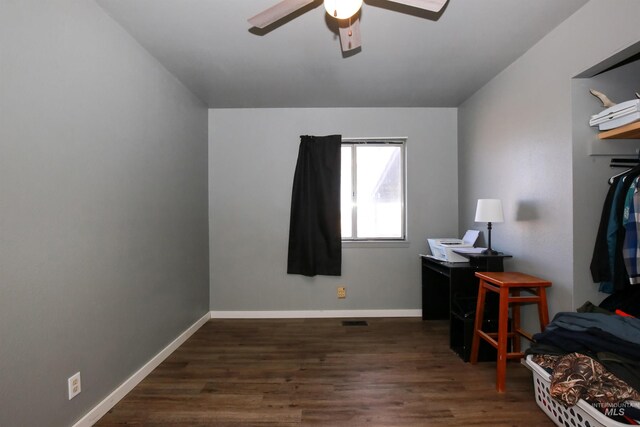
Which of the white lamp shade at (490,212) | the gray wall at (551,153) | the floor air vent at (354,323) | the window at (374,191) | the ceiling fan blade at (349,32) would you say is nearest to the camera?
the ceiling fan blade at (349,32)

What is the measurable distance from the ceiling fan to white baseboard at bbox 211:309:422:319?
9.15 feet

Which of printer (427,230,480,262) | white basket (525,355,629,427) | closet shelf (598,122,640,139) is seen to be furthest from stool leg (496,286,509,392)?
closet shelf (598,122,640,139)

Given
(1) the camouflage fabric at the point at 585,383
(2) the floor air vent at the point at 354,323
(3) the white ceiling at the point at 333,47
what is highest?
(3) the white ceiling at the point at 333,47

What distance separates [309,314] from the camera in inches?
139

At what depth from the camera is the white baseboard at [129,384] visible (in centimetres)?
174

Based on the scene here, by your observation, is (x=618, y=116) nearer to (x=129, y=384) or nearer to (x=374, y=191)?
(x=374, y=191)

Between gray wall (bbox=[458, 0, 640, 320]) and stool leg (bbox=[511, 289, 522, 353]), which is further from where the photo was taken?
stool leg (bbox=[511, 289, 522, 353])

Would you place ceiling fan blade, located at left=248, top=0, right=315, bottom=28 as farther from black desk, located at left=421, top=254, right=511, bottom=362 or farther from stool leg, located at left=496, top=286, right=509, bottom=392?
black desk, located at left=421, top=254, right=511, bottom=362

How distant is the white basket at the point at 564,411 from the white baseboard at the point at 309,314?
5.63ft

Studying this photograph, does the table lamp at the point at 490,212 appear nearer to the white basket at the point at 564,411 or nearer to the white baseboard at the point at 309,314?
the white basket at the point at 564,411

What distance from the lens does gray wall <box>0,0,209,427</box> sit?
1.31 meters

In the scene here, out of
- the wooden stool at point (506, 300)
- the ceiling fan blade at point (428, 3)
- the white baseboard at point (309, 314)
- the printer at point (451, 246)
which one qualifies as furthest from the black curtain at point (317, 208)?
the ceiling fan blade at point (428, 3)

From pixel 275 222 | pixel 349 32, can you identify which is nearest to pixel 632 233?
pixel 349 32

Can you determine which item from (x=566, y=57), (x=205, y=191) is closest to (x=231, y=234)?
(x=205, y=191)
